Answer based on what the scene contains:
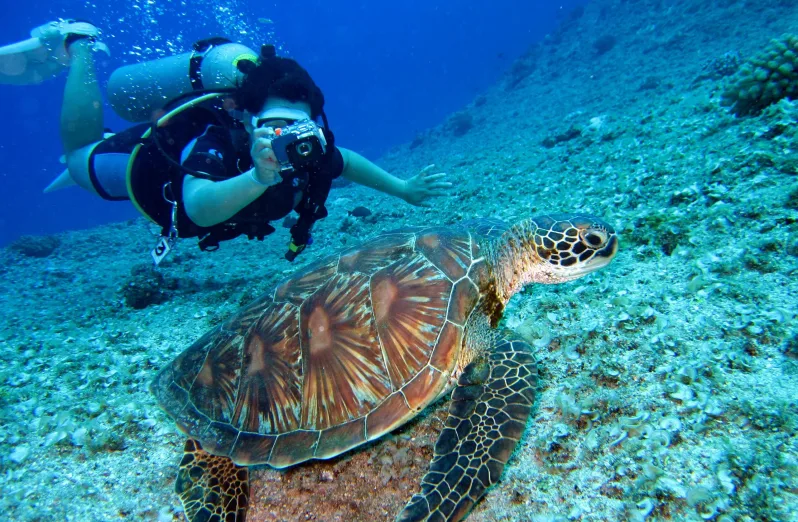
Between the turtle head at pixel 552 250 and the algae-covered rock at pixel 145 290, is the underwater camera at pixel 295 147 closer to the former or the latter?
the turtle head at pixel 552 250

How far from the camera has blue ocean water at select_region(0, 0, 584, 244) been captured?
156 feet

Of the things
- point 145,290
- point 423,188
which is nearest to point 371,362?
point 423,188

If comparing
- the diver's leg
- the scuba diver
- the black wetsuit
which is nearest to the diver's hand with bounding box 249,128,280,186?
the scuba diver

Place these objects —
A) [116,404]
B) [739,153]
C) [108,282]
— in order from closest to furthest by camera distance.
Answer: [116,404] < [739,153] < [108,282]

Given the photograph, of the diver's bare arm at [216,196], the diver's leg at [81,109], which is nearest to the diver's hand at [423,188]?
the diver's bare arm at [216,196]

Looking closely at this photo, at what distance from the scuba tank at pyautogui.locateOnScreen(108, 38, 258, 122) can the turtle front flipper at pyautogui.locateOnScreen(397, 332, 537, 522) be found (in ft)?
15.8

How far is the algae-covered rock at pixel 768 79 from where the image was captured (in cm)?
420

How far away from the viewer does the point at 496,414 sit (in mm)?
2035

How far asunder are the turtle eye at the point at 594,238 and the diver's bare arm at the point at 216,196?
2727 mm

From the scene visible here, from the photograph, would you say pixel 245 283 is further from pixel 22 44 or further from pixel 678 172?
pixel 678 172

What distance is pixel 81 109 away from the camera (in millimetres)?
4730

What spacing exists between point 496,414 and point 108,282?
23.3 feet

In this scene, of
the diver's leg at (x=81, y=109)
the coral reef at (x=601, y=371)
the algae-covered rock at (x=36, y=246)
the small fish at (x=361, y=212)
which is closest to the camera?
the coral reef at (x=601, y=371)

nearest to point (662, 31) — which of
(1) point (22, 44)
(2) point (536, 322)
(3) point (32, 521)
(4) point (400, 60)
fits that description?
(2) point (536, 322)
